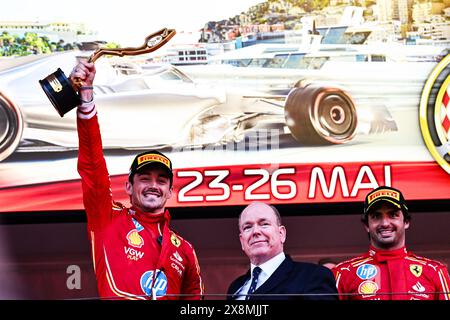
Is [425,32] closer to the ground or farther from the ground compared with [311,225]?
A: farther from the ground

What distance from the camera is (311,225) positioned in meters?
4.39

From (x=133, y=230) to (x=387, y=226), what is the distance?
3.25ft

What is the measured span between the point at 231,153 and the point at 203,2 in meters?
0.61

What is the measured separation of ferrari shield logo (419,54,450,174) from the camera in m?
4.38

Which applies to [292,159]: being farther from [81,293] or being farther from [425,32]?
[81,293]

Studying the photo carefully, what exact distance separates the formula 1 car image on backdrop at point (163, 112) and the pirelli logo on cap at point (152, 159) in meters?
0.07

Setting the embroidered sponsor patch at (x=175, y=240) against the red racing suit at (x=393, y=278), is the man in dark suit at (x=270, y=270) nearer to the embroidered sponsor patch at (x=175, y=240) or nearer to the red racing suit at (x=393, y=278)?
the red racing suit at (x=393, y=278)

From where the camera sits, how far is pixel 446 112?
14.4ft

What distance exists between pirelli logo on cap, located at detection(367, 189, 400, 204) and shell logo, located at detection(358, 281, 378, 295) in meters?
0.31

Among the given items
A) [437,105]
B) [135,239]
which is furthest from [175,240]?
[437,105]

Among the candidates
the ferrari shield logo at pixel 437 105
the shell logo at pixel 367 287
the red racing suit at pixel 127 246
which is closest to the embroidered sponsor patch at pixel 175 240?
the red racing suit at pixel 127 246

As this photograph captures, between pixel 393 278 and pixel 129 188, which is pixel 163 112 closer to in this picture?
pixel 129 188

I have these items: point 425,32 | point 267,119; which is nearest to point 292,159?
point 267,119

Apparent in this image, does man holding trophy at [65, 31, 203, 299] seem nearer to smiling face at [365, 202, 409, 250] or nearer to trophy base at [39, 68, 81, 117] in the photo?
trophy base at [39, 68, 81, 117]
